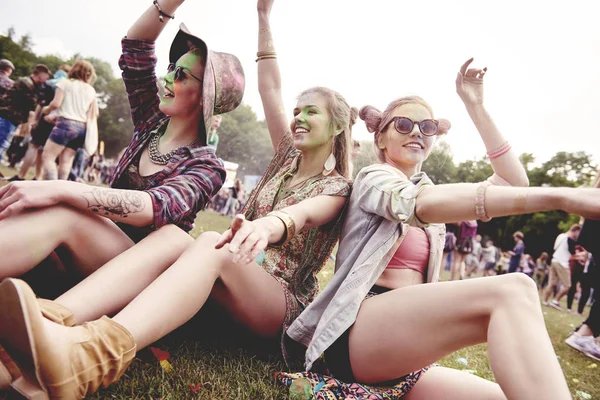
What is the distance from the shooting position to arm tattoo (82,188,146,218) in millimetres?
1818

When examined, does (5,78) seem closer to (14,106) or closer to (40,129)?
(14,106)

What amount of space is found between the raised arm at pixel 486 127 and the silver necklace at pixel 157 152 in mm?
1626

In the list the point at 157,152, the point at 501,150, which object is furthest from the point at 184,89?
the point at 501,150

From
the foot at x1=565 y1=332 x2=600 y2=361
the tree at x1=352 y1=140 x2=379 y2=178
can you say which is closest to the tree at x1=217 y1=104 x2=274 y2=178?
the foot at x1=565 y1=332 x2=600 y2=361

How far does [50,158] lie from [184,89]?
5301 millimetres

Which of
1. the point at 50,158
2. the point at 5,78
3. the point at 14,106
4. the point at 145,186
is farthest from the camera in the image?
the point at 5,78

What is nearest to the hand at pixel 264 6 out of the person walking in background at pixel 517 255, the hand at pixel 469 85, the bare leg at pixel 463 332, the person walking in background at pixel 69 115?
the hand at pixel 469 85

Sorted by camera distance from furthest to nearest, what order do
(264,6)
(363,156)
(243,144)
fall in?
(243,144) < (264,6) < (363,156)

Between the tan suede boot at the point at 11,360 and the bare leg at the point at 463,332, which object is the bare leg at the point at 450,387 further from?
the tan suede boot at the point at 11,360

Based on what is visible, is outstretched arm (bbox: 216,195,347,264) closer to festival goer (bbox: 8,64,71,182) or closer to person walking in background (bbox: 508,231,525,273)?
festival goer (bbox: 8,64,71,182)

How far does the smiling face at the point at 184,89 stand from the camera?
2379mm

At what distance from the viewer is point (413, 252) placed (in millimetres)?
2086

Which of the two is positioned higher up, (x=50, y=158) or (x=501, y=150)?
(x=501, y=150)

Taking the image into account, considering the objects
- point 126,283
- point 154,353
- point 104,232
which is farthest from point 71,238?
point 154,353
